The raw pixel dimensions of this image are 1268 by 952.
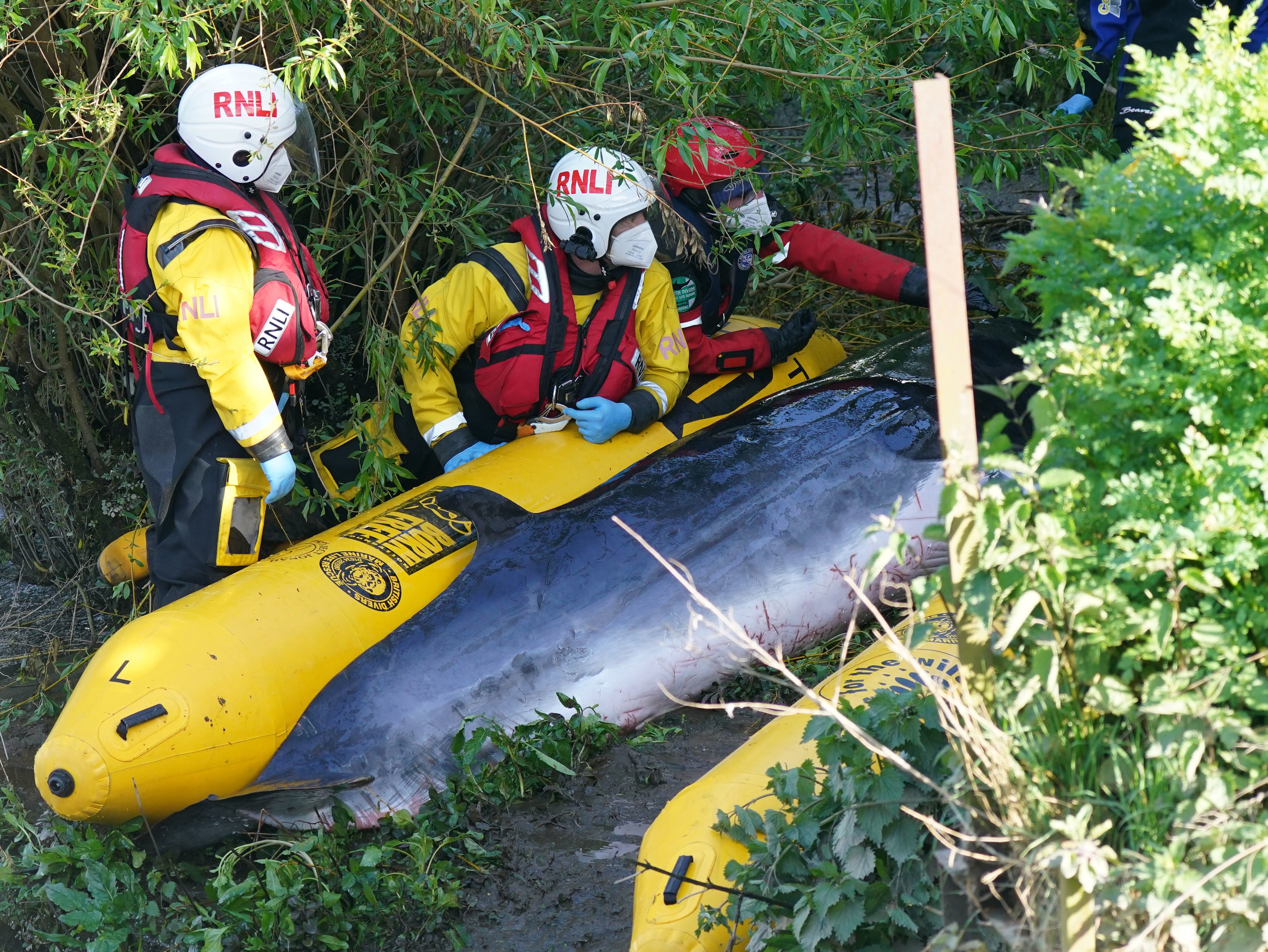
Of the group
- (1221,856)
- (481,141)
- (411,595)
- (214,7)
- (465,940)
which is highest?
(214,7)

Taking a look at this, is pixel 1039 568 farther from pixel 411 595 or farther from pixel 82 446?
pixel 82 446

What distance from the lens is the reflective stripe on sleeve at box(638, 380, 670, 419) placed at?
4.18 m

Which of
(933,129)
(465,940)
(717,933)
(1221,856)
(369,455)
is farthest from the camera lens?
(369,455)

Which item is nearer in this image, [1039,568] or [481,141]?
[1039,568]

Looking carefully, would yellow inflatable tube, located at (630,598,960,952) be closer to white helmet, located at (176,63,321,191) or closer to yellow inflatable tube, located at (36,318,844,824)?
yellow inflatable tube, located at (36,318,844,824)

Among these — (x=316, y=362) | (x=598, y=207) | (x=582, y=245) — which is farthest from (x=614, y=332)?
(x=316, y=362)

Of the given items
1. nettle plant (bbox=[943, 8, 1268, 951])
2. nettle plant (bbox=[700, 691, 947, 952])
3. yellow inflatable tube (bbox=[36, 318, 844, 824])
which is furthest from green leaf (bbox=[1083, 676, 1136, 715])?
yellow inflatable tube (bbox=[36, 318, 844, 824])

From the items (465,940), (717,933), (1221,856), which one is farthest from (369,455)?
(1221,856)

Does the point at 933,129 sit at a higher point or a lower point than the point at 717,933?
higher

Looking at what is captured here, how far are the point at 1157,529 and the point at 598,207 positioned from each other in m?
2.66

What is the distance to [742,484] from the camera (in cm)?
367

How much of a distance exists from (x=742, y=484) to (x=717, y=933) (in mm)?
1681

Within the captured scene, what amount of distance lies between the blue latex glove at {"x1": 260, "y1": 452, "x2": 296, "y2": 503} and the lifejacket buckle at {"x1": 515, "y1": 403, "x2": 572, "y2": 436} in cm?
86

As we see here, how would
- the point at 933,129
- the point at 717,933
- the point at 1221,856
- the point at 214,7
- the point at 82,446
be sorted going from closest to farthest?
the point at 1221,856 < the point at 933,129 < the point at 717,933 < the point at 214,7 < the point at 82,446
